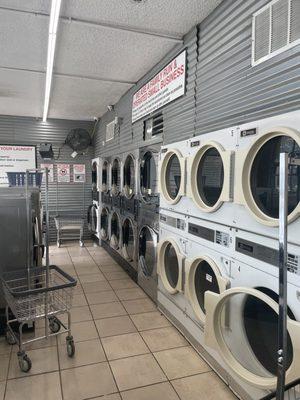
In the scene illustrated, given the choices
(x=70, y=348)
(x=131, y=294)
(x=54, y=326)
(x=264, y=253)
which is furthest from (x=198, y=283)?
(x=131, y=294)

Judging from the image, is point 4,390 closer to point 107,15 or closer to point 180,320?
point 180,320

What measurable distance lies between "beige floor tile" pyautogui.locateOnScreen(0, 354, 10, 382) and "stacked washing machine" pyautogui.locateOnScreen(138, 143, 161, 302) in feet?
5.59

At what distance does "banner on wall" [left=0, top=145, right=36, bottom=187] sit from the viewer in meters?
6.93

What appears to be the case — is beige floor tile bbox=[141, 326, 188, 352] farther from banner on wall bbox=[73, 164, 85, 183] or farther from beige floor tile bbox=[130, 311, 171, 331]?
banner on wall bbox=[73, 164, 85, 183]

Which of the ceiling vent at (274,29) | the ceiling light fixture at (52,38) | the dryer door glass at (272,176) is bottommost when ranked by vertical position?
the dryer door glass at (272,176)

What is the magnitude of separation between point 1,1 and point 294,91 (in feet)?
7.63

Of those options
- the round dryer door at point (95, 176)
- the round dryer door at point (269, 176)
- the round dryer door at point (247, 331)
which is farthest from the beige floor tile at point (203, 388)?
the round dryer door at point (95, 176)

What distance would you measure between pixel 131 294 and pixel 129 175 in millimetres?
1813

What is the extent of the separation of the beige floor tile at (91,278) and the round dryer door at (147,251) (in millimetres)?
940

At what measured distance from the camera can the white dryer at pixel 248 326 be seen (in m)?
1.80

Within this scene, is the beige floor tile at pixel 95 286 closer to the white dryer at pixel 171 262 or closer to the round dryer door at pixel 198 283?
the white dryer at pixel 171 262

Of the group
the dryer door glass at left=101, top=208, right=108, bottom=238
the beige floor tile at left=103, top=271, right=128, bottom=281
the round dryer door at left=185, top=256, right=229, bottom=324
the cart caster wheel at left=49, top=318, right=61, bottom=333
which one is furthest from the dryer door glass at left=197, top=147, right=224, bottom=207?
the dryer door glass at left=101, top=208, right=108, bottom=238

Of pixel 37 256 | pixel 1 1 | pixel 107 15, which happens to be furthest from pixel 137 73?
pixel 37 256

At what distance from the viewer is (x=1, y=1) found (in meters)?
2.42
